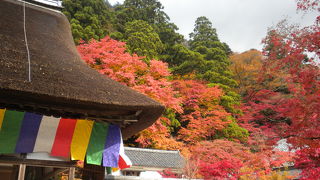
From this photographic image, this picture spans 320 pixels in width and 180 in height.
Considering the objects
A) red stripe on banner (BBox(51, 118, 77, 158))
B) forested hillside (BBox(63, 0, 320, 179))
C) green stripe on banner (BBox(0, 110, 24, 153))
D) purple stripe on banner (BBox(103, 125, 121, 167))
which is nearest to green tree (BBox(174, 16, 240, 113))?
forested hillside (BBox(63, 0, 320, 179))

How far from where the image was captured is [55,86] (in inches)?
155

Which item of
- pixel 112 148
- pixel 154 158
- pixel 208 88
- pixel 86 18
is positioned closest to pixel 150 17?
pixel 86 18

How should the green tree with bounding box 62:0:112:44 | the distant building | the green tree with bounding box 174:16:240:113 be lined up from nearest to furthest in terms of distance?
the distant building → the green tree with bounding box 62:0:112:44 → the green tree with bounding box 174:16:240:113

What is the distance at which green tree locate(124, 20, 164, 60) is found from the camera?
16.2 meters

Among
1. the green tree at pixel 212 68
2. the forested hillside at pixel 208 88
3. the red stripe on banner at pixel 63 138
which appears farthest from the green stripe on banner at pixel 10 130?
the green tree at pixel 212 68

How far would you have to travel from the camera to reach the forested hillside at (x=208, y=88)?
6.34m

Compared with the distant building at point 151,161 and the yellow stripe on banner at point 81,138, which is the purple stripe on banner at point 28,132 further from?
the distant building at point 151,161

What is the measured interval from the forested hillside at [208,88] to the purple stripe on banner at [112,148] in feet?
13.0

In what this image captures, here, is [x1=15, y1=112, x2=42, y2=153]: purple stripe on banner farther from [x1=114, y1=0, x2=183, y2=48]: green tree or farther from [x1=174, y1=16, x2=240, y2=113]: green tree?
[x1=114, y1=0, x2=183, y2=48]: green tree

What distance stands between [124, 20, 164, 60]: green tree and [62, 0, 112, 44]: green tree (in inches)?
75.0

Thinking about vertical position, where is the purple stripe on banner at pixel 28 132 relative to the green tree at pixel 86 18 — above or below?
below

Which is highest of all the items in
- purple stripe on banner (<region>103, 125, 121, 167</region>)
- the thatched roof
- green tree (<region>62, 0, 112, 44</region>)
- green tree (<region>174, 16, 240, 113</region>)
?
green tree (<region>62, 0, 112, 44</region>)

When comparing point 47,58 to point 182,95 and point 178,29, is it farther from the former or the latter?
point 178,29

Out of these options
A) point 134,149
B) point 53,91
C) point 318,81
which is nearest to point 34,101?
point 53,91
